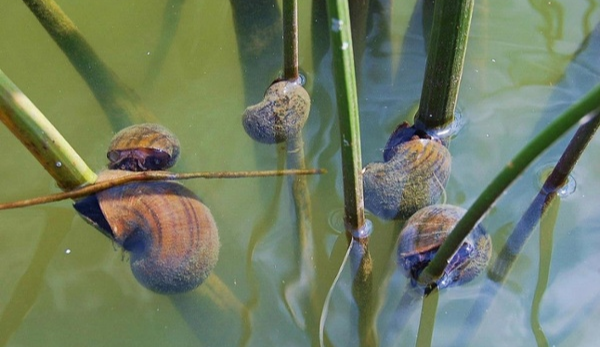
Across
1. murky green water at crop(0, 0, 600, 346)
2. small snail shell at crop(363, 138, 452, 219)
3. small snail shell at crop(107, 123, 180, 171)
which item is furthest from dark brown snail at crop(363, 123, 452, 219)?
small snail shell at crop(107, 123, 180, 171)

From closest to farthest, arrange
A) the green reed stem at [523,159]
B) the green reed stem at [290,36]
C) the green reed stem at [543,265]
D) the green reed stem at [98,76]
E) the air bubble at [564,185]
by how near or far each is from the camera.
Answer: the green reed stem at [523,159] → the green reed stem at [290,36] → the green reed stem at [543,265] → the air bubble at [564,185] → the green reed stem at [98,76]

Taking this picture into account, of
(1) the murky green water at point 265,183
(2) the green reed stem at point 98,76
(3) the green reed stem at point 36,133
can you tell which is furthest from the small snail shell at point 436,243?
(2) the green reed stem at point 98,76

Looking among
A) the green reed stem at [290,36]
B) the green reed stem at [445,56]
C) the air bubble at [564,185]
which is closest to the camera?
the green reed stem at [445,56]

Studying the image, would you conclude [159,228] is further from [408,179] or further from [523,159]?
[523,159]

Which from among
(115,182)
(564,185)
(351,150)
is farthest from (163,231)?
(564,185)

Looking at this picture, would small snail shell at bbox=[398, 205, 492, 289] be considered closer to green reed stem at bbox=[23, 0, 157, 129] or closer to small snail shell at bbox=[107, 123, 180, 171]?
small snail shell at bbox=[107, 123, 180, 171]

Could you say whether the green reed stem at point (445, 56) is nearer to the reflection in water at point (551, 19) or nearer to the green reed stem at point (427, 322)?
the green reed stem at point (427, 322)
